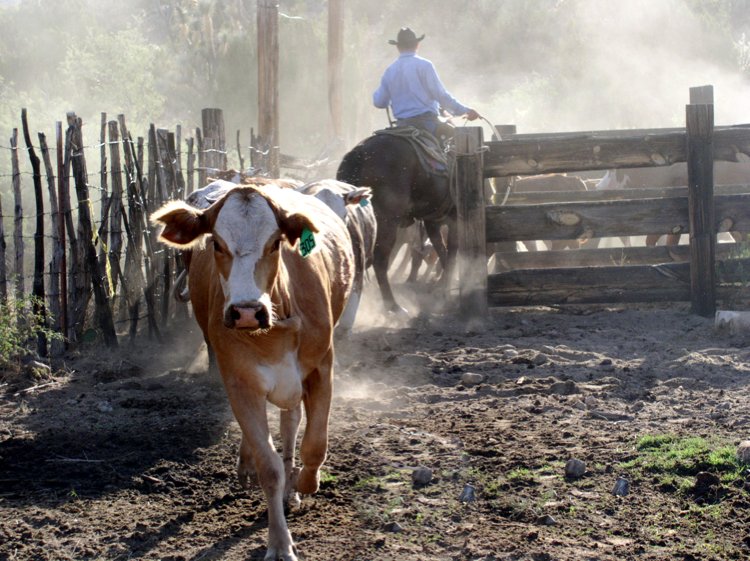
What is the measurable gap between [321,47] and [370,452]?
3033 cm

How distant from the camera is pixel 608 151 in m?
10.2

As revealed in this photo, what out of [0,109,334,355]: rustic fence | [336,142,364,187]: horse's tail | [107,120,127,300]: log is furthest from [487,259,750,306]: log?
[107,120,127,300]: log

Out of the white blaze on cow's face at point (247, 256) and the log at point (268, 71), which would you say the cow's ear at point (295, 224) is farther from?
the log at point (268, 71)

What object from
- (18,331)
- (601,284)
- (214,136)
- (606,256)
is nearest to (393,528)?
(18,331)

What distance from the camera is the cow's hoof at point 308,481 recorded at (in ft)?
16.9

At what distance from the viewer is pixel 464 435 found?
6.35 m

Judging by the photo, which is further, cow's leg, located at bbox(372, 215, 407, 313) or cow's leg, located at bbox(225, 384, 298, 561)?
cow's leg, located at bbox(372, 215, 407, 313)

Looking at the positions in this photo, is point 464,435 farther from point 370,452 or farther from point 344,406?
point 344,406

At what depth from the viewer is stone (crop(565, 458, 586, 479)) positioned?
5457 mm

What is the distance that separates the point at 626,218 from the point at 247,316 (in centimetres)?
659

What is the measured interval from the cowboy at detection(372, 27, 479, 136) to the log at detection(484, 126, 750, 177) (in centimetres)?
179

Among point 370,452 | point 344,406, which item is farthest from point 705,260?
point 370,452

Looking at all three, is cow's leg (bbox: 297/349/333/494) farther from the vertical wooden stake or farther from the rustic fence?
the vertical wooden stake

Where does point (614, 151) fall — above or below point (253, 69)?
below
